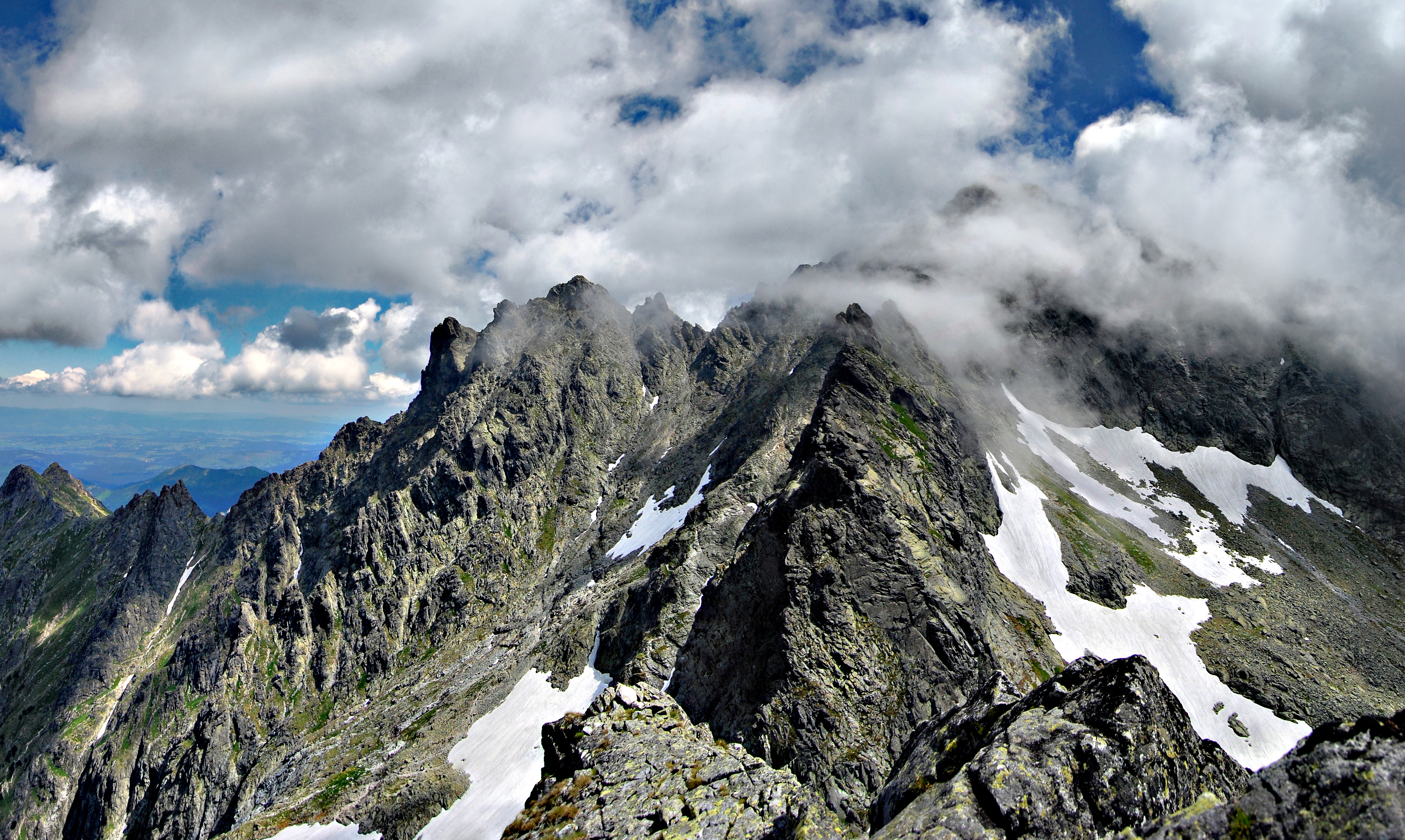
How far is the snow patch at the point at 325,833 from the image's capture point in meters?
57.0

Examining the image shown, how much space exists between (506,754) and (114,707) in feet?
439

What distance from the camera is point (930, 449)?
8506cm

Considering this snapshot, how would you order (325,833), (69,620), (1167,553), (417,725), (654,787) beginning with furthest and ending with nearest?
1. (69,620)
2. (1167,553)
3. (417,725)
4. (325,833)
5. (654,787)

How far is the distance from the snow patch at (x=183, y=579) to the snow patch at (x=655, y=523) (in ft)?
433

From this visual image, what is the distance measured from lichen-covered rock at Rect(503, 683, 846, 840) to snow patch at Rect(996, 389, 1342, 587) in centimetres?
9985

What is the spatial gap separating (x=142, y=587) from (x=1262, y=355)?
975 ft

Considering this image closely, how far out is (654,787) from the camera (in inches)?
681

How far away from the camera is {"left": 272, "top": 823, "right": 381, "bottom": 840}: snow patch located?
57.0m

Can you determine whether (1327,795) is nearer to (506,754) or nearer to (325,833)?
(506,754)

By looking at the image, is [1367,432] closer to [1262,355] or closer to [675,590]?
[1262,355]

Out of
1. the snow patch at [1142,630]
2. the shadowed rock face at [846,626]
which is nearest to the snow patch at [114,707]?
the shadowed rock face at [846,626]

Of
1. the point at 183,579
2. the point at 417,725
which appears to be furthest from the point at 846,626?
the point at 183,579

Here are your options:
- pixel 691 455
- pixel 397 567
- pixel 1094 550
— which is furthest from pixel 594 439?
pixel 1094 550

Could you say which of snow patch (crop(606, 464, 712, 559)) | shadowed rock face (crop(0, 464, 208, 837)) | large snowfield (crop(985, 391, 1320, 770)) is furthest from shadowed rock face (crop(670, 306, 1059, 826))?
shadowed rock face (crop(0, 464, 208, 837))
